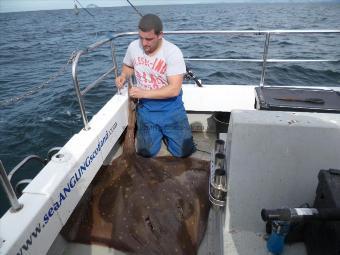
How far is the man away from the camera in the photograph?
334cm

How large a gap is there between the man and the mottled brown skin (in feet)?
2.29

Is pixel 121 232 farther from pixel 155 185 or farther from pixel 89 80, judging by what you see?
pixel 89 80

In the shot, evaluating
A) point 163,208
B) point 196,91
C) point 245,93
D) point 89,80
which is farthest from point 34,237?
point 89,80

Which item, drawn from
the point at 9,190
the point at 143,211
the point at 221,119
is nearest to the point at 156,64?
the point at 221,119

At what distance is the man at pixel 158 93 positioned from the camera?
334cm

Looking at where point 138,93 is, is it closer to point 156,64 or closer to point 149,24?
point 156,64

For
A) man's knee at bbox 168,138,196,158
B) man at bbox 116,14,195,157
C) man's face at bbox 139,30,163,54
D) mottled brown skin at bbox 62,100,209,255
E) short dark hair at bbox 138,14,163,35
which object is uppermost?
short dark hair at bbox 138,14,163,35

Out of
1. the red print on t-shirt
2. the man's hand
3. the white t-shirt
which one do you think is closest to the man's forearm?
the white t-shirt

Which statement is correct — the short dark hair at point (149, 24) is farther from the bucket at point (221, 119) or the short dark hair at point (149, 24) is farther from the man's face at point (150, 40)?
the bucket at point (221, 119)

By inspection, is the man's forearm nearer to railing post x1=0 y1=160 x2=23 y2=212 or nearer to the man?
the man

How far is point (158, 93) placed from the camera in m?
3.35

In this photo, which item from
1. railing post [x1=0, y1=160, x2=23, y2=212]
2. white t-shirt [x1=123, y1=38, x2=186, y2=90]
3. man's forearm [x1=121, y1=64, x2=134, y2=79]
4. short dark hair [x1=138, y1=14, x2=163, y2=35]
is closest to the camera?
railing post [x1=0, y1=160, x2=23, y2=212]

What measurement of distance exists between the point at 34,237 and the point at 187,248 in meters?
1.15

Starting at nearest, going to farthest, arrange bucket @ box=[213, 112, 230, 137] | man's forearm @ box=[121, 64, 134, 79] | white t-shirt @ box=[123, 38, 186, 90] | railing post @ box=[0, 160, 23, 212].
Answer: railing post @ box=[0, 160, 23, 212], white t-shirt @ box=[123, 38, 186, 90], man's forearm @ box=[121, 64, 134, 79], bucket @ box=[213, 112, 230, 137]
